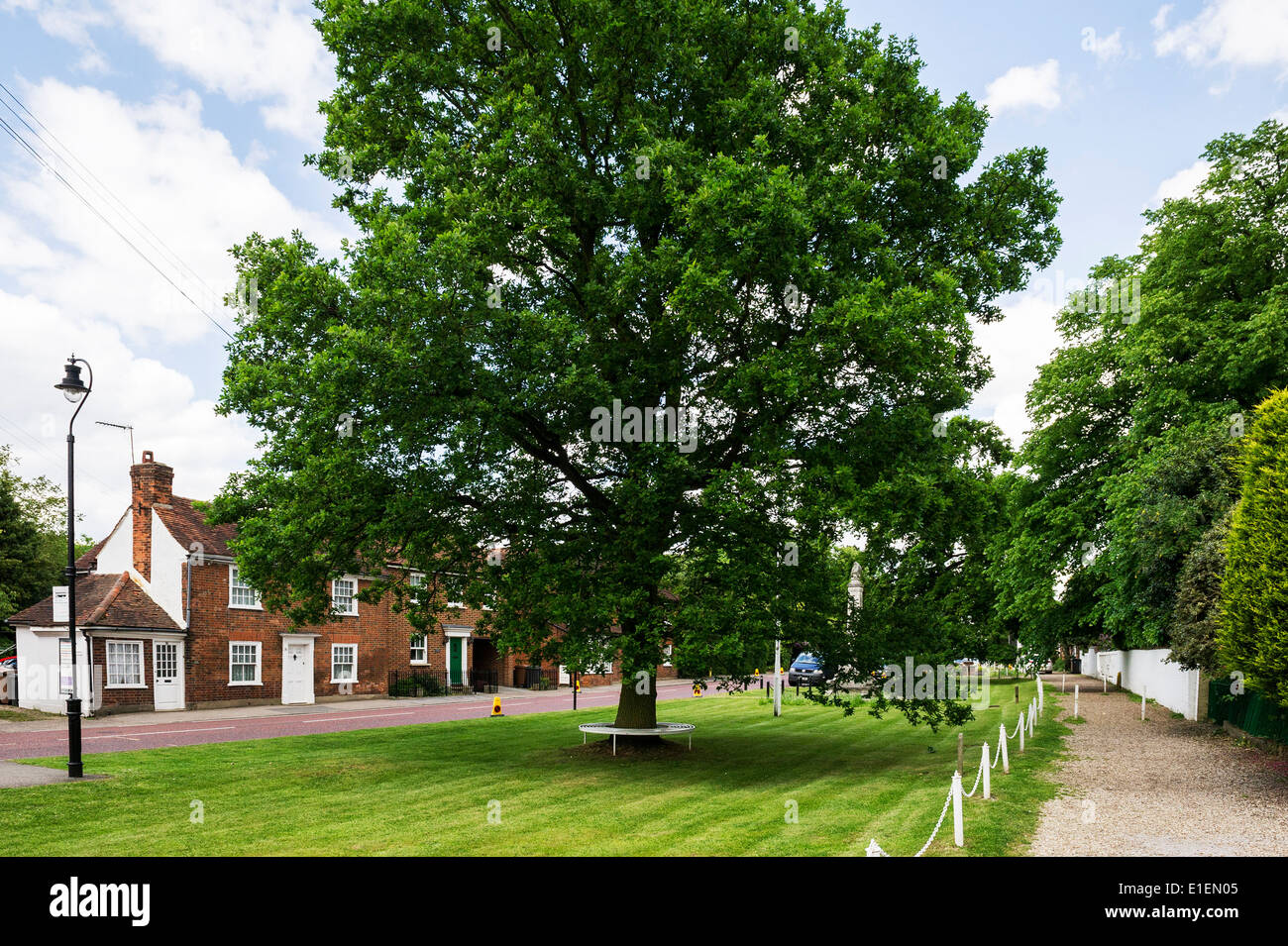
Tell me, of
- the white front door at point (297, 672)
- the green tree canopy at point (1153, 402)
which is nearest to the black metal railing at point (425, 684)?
the white front door at point (297, 672)

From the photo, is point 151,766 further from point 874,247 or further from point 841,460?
point 874,247

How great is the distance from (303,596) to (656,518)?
7547 mm

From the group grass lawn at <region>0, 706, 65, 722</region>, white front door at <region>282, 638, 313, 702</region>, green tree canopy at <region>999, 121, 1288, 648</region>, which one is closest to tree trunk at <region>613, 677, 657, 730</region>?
green tree canopy at <region>999, 121, 1288, 648</region>

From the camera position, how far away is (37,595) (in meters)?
40.5

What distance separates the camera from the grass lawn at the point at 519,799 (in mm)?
10656

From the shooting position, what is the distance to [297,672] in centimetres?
3500

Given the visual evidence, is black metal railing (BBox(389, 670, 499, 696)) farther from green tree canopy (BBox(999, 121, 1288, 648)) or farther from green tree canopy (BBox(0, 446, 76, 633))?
green tree canopy (BBox(999, 121, 1288, 648))

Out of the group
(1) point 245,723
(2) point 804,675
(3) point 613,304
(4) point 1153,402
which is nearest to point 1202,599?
(4) point 1153,402

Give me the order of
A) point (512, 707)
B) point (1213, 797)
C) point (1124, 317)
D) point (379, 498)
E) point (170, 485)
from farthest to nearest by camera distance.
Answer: point (512, 707), point (170, 485), point (1124, 317), point (379, 498), point (1213, 797)

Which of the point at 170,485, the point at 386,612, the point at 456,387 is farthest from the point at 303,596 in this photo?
the point at 386,612

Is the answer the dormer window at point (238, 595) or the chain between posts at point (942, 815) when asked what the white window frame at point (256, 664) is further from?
the chain between posts at point (942, 815)

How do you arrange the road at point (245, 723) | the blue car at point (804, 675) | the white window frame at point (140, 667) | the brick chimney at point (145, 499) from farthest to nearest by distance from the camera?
the blue car at point (804, 675) → the brick chimney at point (145, 499) → the white window frame at point (140, 667) → the road at point (245, 723)

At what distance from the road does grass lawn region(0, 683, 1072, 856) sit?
219 cm

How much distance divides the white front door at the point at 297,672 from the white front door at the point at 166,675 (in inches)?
171
